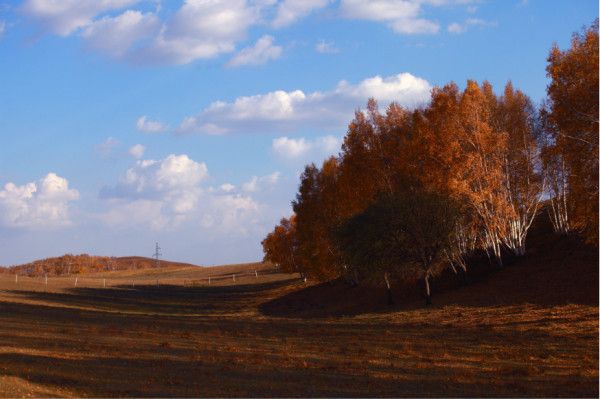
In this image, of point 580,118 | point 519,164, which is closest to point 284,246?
point 519,164

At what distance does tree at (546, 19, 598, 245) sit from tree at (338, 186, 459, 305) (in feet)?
45.3

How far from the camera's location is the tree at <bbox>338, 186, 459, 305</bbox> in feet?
143

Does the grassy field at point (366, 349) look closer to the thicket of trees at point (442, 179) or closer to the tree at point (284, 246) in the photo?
the thicket of trees at point (442, 179)

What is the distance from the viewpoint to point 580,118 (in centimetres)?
2858

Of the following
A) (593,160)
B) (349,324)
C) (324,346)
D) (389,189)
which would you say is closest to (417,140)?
(389,189)

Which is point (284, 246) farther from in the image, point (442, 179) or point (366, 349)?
point (366, 349)

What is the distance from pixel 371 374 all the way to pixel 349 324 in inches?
758

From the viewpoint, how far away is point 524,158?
155 ft

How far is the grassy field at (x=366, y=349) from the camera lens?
1756 centimetres

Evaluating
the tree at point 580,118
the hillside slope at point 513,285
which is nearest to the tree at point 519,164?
the hillside slope at point 513,285

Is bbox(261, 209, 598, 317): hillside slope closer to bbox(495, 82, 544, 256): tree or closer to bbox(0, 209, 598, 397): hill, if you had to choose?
bbox(0, 209, 598, 397): hill

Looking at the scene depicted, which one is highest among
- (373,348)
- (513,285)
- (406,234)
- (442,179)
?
(442,179)

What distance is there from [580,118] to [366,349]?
13584mm

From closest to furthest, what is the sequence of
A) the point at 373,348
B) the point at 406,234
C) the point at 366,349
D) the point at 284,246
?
the point at 366,349
the point at 373,348
the point at 406,234
the point at 284,246
